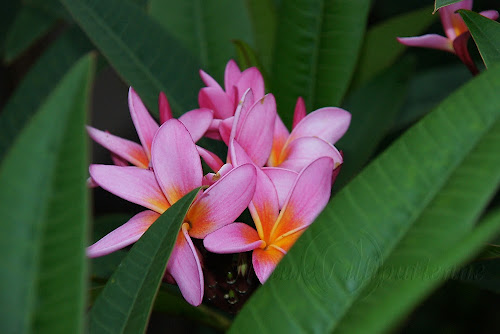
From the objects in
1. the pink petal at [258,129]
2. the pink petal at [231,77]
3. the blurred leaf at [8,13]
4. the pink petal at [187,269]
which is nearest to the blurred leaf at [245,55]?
the pink petal at [231,77]

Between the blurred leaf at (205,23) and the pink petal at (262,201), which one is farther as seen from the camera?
the blurred leaf at (205,23)

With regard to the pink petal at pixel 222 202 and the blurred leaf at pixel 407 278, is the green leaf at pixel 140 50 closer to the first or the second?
the pink petal at pixel 222 202

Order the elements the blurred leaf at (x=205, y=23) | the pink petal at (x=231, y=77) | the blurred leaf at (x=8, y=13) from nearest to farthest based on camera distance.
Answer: the pink petal at (x=231, y=77) → the blurred leaf at (x=205, y=23) → the blurred leaf at (x=8, y=13)

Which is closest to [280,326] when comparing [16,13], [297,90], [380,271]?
[380,271]

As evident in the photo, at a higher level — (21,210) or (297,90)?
(21,210)

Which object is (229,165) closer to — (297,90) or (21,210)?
(21,210)

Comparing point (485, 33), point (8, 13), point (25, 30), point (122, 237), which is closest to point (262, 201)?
point (122, 237)

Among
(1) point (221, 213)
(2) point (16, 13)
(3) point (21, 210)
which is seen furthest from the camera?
(2) point (16, 13)
